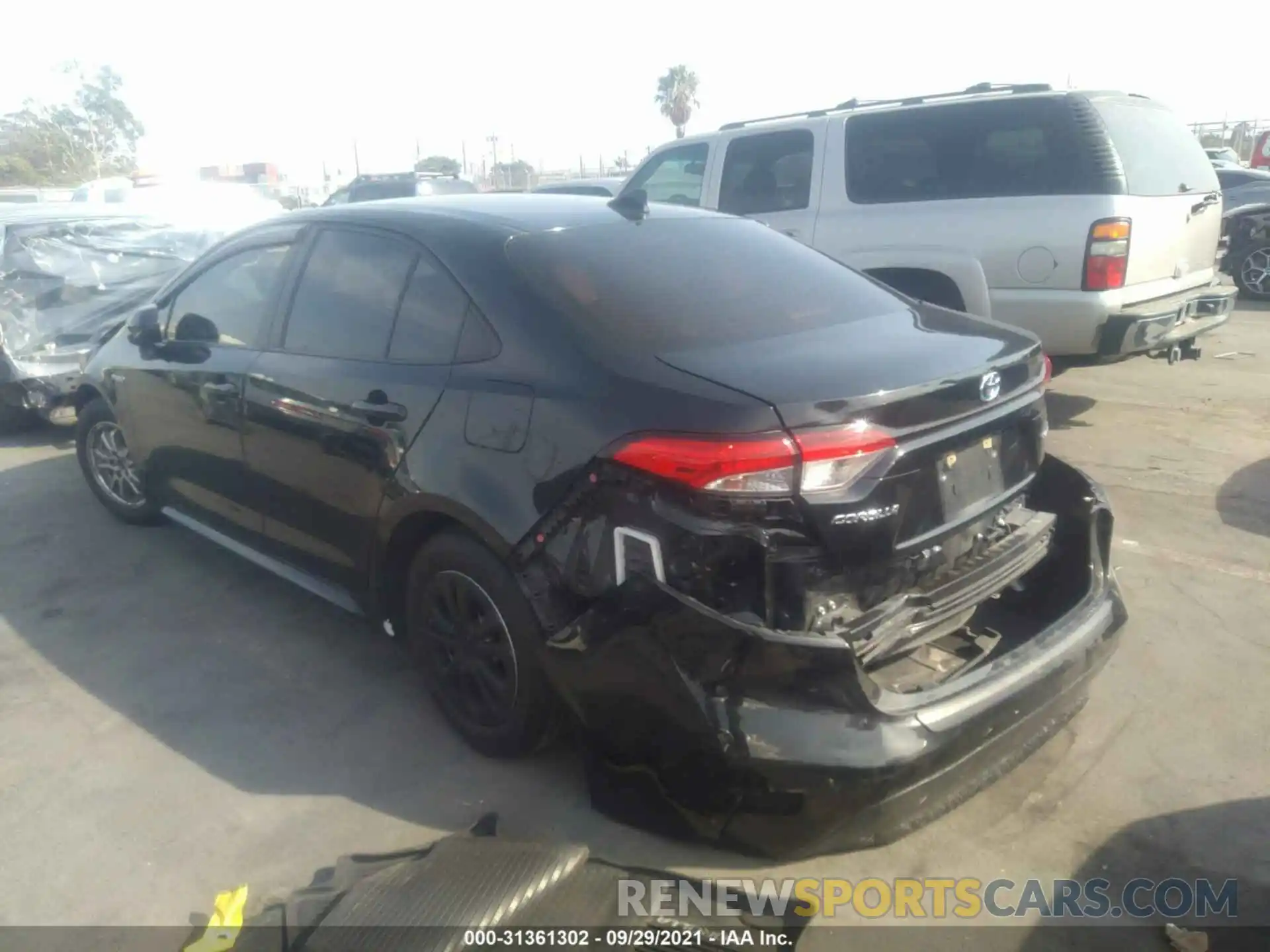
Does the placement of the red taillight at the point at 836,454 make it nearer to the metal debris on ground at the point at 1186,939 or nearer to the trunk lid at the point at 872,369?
the trunk lid at the point at 872,369

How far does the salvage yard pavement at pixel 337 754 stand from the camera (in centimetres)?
279

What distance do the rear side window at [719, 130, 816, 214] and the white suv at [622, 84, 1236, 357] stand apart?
13 millimetres

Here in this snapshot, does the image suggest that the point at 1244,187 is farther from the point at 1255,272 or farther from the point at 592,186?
the point at 592,186

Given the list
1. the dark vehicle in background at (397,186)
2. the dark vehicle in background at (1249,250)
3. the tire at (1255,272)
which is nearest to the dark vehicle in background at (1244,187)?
the dark vehicle in background at (1249,250)

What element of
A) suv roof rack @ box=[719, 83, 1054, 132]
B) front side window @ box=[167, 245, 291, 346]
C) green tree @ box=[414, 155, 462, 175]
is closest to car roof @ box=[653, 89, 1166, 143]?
suv roof rack @ box=[719, 83, 1054, 132]

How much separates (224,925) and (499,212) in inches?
93.1

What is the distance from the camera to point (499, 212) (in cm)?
354

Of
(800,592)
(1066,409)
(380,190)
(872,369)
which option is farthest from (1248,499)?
(380,190)

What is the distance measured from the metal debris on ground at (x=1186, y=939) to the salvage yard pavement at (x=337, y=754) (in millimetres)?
220

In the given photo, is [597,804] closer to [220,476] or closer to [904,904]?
[904,904]

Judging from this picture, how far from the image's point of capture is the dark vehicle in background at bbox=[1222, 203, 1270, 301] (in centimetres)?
1184

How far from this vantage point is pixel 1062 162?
6.06 meters

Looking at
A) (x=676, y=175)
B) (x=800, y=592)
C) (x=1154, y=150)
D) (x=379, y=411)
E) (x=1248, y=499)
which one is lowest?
(x=1248, y=499)

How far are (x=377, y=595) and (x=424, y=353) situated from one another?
88 cm
